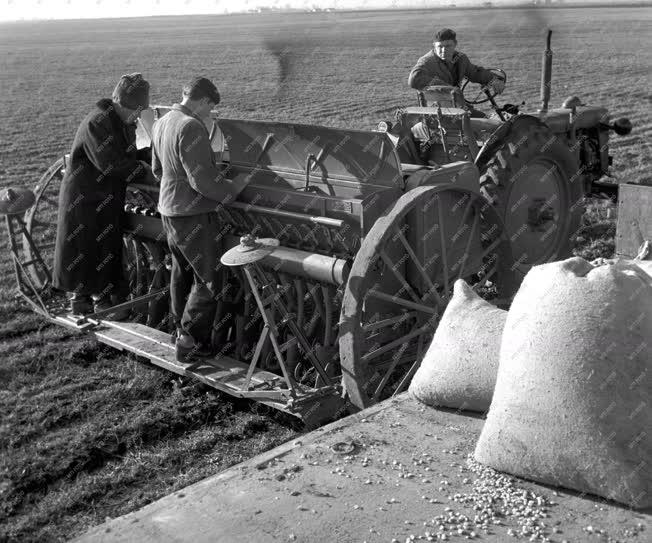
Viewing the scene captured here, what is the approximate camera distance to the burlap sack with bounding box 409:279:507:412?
345 cm

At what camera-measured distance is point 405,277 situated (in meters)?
4.61

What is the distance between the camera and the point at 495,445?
3.04 meters

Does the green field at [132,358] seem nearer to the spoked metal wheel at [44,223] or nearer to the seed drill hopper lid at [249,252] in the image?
the spoked metal wheel at [44,223]

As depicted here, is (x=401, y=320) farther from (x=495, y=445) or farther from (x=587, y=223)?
(x=587, y=223)

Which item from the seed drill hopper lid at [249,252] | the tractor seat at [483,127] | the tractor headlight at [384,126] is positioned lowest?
the seed drill hopper lid at [249,252]

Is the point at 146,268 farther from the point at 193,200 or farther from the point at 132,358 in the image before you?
the point at 193,200

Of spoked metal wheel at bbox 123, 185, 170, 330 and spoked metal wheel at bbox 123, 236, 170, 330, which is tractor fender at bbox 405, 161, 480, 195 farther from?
spoked metal wheel at bbox 123, 236, 170, 330

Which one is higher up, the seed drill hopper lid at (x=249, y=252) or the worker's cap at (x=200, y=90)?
the worker's cap at (x=200, y=90)

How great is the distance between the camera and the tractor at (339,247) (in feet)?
14.1

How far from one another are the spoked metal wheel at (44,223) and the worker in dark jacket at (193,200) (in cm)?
147

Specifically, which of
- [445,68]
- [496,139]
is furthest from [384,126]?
[445,68]

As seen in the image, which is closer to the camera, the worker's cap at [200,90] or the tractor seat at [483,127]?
the worker's cap at [200,90]

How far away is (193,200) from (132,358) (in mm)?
1378

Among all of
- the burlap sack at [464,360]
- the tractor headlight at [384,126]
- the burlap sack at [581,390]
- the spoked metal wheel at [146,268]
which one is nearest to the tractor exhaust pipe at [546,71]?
the tractor headlight at [384,126]
